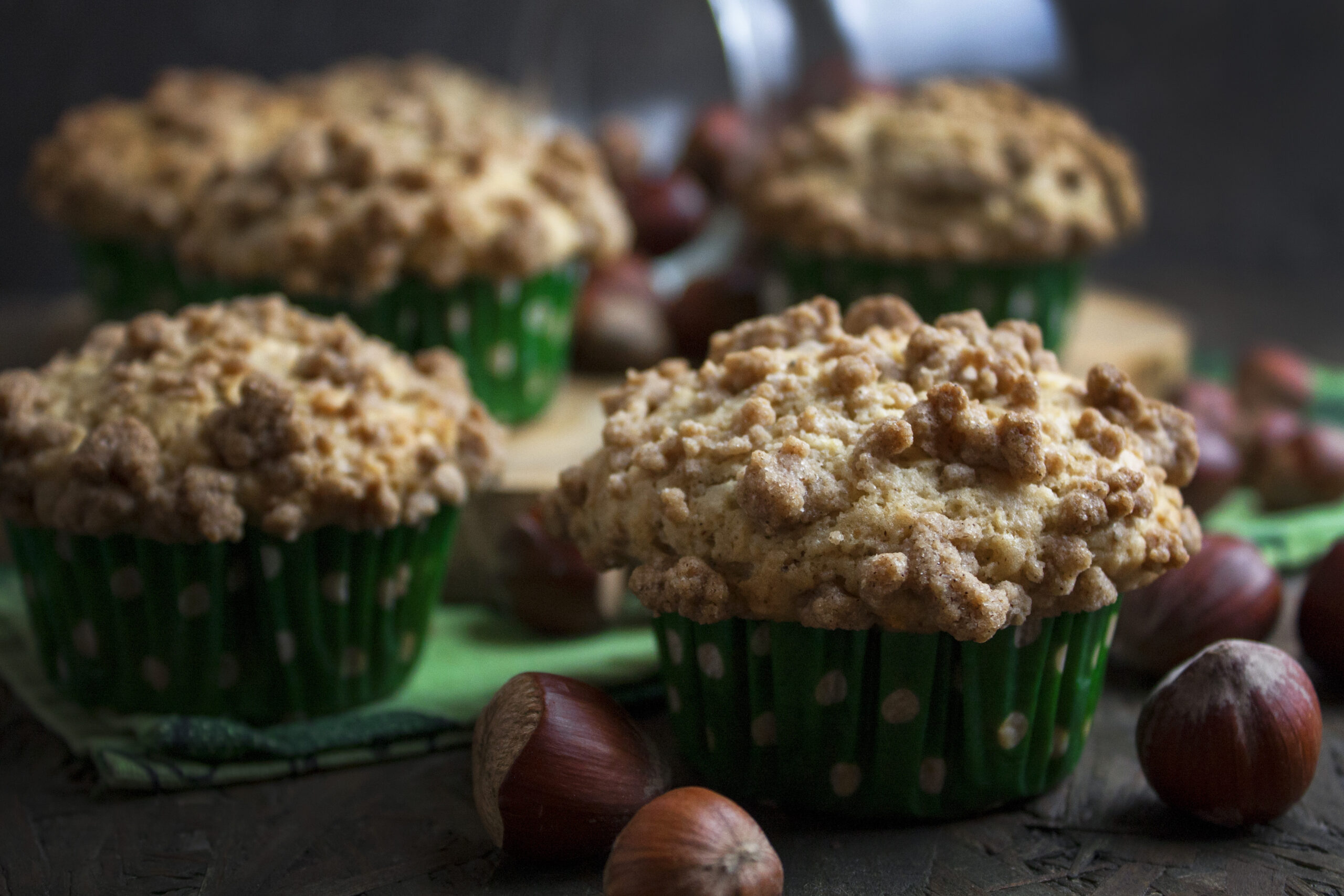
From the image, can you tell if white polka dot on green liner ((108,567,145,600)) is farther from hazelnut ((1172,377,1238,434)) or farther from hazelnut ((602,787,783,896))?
hazelnut ((1172,377,1238,434))

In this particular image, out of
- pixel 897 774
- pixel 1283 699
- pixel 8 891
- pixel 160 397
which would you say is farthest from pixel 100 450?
pixel 1283 699

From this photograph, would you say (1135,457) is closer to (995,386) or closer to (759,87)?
(995,386)

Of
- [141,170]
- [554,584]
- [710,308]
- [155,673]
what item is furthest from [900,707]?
[141,170]

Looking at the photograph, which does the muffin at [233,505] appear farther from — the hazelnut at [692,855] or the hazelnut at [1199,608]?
the hazelnut at [1199,608]

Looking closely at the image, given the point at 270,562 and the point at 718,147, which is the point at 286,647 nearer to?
the point at 270,562

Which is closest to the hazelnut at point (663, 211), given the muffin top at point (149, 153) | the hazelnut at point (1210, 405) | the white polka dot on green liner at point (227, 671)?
the muffin top at point (149, 153)

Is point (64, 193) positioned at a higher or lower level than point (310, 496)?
higher

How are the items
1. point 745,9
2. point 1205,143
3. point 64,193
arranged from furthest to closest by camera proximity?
1. point 1205,143
2. point 745,9
3. point 64,193
